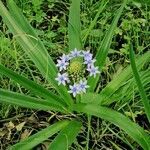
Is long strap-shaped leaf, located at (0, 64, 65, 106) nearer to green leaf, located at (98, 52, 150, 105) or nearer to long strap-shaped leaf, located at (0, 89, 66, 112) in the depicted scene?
long strap-shaped leaf, located at (0, 89, 66, 112)

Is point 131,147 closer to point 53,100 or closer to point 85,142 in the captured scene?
point 85,142

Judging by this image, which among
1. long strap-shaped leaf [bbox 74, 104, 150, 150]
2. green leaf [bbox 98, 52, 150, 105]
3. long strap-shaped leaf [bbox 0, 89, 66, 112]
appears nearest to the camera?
long strap-shaped leaf [bbox 74, 104, 150, 150]

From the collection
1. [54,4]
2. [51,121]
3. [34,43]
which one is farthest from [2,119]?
[54,4]

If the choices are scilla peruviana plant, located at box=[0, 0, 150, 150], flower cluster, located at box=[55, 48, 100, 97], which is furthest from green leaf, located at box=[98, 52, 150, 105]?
flower cluster, located at box=[55, 48, 100, 97]

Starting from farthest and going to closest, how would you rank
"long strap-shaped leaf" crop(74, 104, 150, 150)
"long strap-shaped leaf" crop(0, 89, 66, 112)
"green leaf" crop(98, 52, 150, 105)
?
1. "green leaf" crop(98, 52, 150, 105)
2. "long strap-shaped leaf" crop(0, 89, 66, 112)
3. "long strap-shaped leaf" crop(74, 104, 150, 150)

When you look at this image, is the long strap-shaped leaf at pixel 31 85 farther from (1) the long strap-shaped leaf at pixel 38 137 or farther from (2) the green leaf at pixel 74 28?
(2) the green leaf at pixel 74 28

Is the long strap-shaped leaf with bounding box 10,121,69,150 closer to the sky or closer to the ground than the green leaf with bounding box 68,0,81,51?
closer to the ground

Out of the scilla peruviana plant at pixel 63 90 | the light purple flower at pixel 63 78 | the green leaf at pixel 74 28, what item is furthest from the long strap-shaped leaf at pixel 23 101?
the green leaf at pixel 74 28
